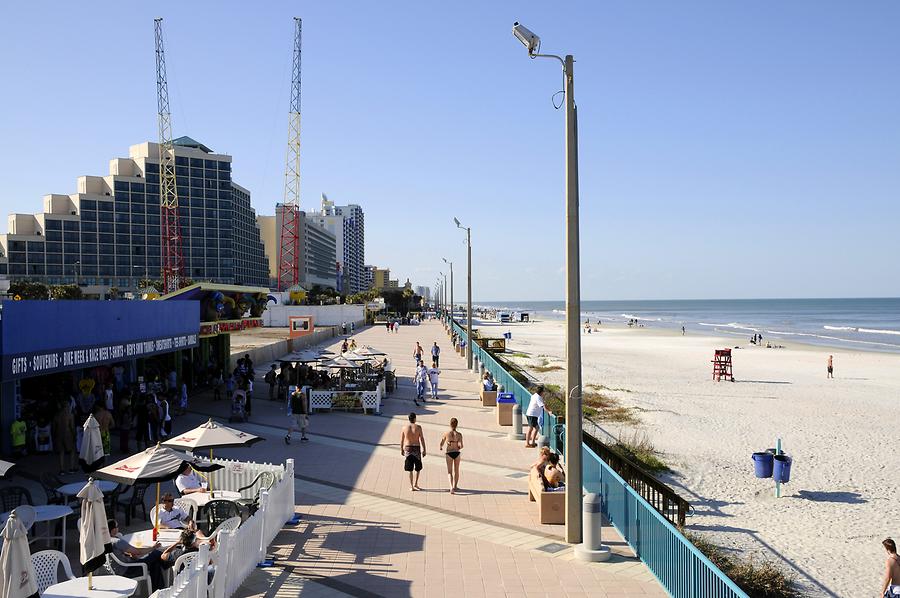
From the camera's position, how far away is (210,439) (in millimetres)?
10875

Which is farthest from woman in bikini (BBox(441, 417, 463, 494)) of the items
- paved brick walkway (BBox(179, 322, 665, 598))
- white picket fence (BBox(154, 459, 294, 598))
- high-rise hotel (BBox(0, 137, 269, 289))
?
high-rise hotel (BBox(0, 137, 269, 289))

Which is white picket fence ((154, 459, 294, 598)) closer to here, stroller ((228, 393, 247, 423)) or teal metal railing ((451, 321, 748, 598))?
teal metal railing ((451, 321, 748, 598))

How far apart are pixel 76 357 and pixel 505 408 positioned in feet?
34.5

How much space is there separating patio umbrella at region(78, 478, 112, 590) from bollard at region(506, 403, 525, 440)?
1096 centimetres

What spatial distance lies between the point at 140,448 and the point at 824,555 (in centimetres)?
1410

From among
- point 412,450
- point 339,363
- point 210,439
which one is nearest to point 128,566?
point 210,439

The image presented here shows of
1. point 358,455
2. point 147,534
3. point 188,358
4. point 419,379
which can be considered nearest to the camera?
point 147,534

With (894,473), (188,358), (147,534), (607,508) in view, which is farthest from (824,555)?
(188,358)

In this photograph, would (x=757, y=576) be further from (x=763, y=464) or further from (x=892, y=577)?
(x=763, y=464)

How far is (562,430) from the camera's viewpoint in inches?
559

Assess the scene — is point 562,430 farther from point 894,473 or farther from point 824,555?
point 894,473

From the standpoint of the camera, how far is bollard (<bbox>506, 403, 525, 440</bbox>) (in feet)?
56.7

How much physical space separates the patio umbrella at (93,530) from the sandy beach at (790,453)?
30.2 ft

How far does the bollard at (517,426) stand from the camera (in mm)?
17297
